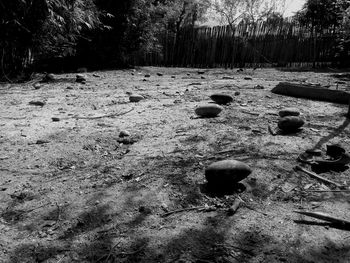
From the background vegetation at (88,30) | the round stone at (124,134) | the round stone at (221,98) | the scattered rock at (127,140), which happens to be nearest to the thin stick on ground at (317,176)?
the scattered rock at (127,140)

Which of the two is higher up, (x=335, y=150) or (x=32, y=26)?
(x=32, y=26)

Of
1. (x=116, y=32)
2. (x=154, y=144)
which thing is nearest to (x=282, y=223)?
(x=154, y=144)

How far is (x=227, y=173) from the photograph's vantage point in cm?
212

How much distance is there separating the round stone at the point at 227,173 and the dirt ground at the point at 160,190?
8 centimetres

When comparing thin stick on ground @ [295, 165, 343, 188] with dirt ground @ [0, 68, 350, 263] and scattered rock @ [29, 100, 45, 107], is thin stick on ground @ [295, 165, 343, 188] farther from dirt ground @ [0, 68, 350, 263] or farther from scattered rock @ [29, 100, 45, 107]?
scattered rock @ [29, 100, 45, 107]

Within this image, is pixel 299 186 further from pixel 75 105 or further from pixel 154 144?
pixel 75 105

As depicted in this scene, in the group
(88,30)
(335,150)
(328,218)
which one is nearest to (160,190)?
(328,218)

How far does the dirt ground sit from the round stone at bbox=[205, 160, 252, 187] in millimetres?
79

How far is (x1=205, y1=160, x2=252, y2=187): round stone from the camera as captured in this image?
2127mm

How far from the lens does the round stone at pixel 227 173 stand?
2.13 meters

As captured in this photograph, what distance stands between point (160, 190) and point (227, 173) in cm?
40

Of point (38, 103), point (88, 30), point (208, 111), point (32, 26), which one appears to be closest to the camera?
point (208, 111)

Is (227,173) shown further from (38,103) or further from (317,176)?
(38,103)

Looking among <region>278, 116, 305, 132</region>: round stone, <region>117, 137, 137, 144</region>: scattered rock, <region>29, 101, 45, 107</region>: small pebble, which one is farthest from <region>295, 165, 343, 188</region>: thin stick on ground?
<region>29, 101, 45, 107</region>: small pebble
